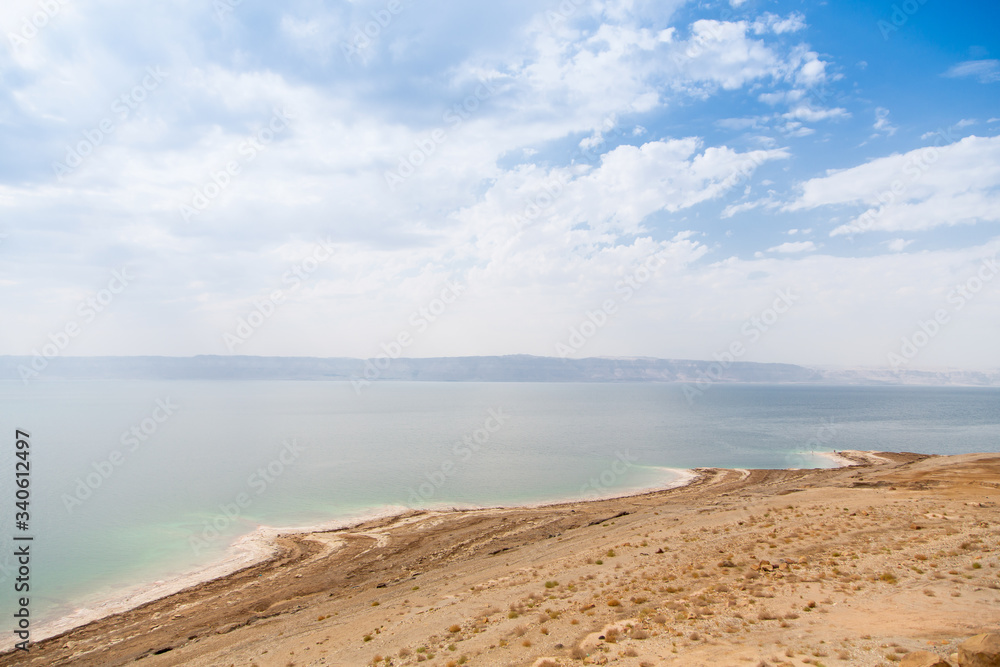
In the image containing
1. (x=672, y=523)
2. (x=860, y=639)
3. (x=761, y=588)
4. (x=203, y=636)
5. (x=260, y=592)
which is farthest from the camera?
(x=672, y=523)

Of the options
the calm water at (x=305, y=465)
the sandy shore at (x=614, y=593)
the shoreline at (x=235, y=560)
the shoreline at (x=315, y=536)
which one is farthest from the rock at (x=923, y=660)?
the calm water at (x=305, y=465)

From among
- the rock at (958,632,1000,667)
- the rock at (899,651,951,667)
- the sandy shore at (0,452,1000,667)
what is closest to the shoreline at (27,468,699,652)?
the sandy shore at (0,452,1000,667)

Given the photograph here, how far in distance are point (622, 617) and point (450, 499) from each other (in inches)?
1134

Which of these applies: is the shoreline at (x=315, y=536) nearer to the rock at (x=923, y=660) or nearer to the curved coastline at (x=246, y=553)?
the curved coastline at (x=246, y=553)

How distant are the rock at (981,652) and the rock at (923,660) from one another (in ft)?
0.92

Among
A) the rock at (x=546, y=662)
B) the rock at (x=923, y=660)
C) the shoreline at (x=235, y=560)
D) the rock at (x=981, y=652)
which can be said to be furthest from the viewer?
the shoreline at (x=235, y=560)

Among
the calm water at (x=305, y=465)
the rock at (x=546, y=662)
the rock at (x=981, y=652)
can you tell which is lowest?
the calm water at (x=305, y=465)

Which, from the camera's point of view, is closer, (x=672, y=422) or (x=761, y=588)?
(x=761, y=588)

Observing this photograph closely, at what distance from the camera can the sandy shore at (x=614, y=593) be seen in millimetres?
11703

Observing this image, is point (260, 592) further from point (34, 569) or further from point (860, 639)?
point (860, 639)

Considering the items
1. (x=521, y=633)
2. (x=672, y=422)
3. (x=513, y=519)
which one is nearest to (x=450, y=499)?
(x=513, y=519)

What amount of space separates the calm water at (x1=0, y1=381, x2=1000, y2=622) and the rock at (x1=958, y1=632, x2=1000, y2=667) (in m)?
30.2

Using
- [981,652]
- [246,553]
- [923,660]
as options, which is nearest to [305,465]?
[246,553]

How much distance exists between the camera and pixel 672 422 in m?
105
